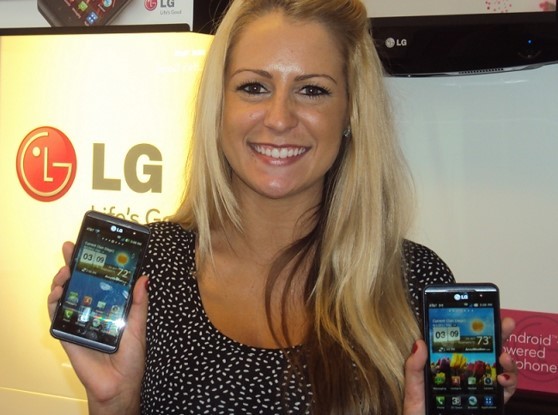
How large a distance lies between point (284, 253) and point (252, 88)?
28 cm

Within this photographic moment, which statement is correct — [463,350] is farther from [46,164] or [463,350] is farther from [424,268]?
[46,164]

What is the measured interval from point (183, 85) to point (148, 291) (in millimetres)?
901

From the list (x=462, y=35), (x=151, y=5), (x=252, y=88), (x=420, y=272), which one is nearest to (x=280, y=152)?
(x=252, y=88)

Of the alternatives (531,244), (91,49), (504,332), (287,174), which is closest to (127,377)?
(287,174)

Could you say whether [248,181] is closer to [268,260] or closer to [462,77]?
[268,260]

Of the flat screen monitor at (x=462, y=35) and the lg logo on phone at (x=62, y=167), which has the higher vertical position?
the flat screen monitor at (x=462, y=35)

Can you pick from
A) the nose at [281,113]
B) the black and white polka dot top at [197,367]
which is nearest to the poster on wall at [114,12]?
the nose at [281,113]

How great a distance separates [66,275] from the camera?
46.9 inches

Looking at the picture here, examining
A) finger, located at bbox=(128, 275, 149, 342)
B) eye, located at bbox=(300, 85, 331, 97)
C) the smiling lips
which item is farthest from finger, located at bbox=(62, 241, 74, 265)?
eye, located at bbox=(300, 85, 331, 97)

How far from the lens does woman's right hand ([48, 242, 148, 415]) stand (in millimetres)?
1171

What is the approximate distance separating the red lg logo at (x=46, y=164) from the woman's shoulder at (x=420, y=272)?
1.16 metres

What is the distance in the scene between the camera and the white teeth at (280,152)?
4.07ft

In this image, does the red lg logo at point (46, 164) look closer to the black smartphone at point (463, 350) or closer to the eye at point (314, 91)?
the eye at point (314, 91)

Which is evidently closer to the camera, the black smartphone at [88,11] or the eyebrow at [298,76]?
the eyebrow at [298,76]
